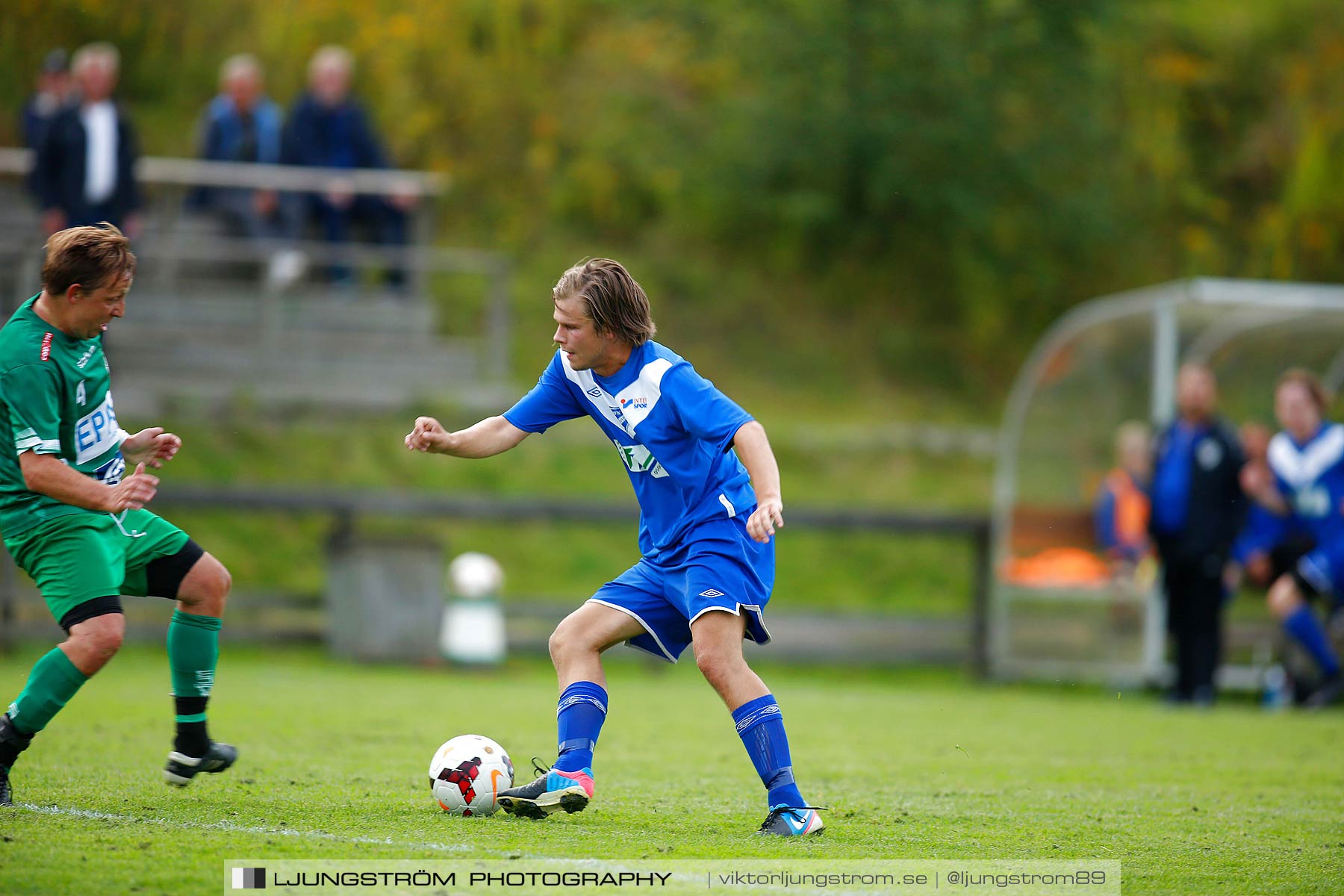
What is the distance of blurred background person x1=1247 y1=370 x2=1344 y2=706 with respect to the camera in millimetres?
11117

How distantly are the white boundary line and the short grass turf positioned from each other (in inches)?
0.6

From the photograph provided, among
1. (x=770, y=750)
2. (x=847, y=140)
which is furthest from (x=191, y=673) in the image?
(x=847, y=140)

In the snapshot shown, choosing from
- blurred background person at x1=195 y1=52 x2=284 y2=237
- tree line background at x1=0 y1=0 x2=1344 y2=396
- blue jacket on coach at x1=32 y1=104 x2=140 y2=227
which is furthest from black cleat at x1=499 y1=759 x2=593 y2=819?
tree line background at x1=0 y1=0 x2=1344 y2=396

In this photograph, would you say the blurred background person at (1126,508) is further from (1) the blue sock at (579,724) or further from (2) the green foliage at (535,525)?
(1) the blue sock at (579,724)

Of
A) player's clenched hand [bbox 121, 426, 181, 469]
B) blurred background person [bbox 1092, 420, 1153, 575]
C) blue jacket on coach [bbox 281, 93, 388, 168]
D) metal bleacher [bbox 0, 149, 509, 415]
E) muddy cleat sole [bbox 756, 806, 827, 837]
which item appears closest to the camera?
muddy cleat sole [bbox 756, 806, 827, 837]

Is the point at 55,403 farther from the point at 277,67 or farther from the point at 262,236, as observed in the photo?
the point at 277,67

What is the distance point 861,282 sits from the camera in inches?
898

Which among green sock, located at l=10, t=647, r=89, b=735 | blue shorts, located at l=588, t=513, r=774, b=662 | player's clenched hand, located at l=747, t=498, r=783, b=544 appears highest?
player's clenched hand, located at l=747, t=498, r=783, b=544

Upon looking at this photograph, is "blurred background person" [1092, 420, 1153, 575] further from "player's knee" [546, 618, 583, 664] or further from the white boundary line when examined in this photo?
the white boundary line

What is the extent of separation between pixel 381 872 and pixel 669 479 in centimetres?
169

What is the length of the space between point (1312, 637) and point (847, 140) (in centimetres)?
1124

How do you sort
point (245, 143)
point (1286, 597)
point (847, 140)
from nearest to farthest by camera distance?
Answer: 1. point (1286, 597)
2. point (245, 143)
3. point (847, 140)

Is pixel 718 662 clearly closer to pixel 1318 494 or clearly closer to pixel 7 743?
pixel 7 743

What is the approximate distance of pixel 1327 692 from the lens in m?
11.1
